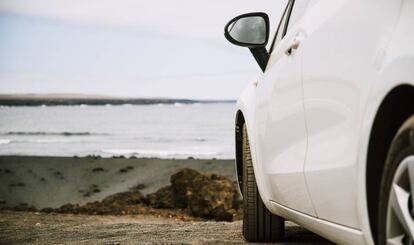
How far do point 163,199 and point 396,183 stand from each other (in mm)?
8316

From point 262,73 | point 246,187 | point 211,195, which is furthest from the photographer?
point 211,195

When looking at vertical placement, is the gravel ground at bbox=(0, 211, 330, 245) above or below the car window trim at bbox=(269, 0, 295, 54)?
below

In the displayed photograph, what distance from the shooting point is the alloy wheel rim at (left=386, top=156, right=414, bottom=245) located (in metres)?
1.87

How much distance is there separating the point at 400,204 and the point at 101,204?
905 centimetres

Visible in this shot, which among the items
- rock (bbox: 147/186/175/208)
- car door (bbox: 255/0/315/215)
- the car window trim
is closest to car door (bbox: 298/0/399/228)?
car door (bbox: 255/0/315/215)

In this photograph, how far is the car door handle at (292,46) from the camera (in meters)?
3.21

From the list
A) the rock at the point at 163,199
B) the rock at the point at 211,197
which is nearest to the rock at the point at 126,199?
the rock at the point at 163,199

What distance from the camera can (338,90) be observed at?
2.43m

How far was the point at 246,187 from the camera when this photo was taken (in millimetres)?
4738

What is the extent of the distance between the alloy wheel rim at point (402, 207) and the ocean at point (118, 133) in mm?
19193

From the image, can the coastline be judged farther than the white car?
Yes

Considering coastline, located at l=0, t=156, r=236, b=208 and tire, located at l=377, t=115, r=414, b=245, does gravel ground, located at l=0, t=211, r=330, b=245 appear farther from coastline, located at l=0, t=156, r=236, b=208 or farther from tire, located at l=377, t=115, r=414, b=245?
coastline, located at l=0, t=156, r=236, b=208

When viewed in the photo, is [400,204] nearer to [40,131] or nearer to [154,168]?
[154,168]

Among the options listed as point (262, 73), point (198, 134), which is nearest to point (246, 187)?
point (262, 73)
